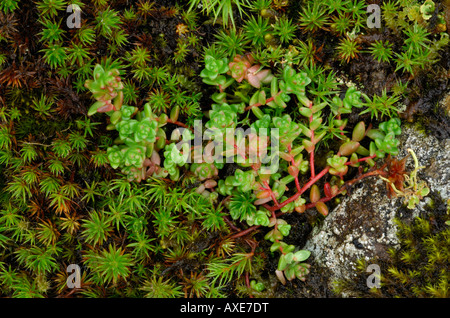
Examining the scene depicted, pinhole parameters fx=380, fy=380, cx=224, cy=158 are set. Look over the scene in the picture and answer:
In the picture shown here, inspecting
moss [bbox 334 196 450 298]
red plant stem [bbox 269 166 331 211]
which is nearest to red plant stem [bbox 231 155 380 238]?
red plant stem [bbox 269 166 331 211]

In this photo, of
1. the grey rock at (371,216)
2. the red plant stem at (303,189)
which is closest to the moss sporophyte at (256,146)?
the red plant stem at (303,189)

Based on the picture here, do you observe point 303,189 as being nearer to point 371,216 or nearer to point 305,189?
point 305,189

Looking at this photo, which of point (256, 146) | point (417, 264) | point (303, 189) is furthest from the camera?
point (303, 189)

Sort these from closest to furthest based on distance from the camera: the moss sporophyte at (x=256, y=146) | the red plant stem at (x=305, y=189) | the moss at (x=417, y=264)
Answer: the moss at (x=417, y=264), the moss sporophyte at (x=256, y=146), the red plant stem at (x=305, y=189)

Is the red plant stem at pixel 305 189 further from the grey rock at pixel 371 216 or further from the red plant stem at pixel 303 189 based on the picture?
the grey rock at pixel 371 216

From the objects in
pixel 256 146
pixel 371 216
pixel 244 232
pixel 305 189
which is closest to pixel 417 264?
pixel 371 216

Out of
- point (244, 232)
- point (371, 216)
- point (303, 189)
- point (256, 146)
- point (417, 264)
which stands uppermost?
point (256, 146)

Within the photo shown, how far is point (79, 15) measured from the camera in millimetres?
3285

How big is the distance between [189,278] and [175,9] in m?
2.40

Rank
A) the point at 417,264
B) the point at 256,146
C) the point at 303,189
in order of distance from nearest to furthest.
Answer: the point at 417,264, the point at 256,146, the point at 303,189

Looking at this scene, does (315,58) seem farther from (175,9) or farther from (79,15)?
(79,15)

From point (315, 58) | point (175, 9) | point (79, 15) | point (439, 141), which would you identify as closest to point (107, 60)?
point (79, 15)

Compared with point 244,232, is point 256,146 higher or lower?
higher

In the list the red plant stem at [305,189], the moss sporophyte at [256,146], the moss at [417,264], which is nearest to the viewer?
the moss at [417,264]
